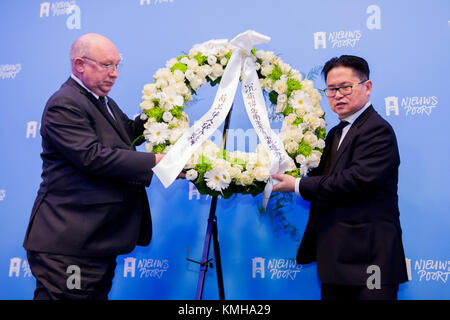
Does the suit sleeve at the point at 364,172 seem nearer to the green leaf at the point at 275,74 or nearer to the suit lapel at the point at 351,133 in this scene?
the suit lapel at the point at 351,133

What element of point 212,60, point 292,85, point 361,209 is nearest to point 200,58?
point 212,60

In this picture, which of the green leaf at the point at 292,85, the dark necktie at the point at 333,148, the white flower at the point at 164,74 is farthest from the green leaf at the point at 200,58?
the dark necktie at the point at 333,148

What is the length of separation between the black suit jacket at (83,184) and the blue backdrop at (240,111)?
897 millimetres

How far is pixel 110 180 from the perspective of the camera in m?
2.11

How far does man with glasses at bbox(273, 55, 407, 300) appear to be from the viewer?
6.46 feet

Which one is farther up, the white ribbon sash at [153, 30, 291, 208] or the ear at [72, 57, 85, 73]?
the ear at [72, 57, 85, 73]

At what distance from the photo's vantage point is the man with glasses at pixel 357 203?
1.97 m

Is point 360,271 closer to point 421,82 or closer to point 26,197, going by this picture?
point 421,82

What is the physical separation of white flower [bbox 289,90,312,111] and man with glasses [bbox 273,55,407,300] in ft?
0.45

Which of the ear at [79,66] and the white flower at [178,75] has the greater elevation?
the ear at [79,66]

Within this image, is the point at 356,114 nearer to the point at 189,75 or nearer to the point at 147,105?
the point at 189,75

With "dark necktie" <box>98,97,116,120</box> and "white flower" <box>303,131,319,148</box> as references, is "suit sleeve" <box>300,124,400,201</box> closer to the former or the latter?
"white flower" <box>303,131,319,148</box>

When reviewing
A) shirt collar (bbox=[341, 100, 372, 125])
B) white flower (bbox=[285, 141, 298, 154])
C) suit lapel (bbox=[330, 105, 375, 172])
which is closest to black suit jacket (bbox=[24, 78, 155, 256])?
white flower (bbox=[285, 141, 298, 154])

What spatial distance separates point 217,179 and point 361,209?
2.35ft
